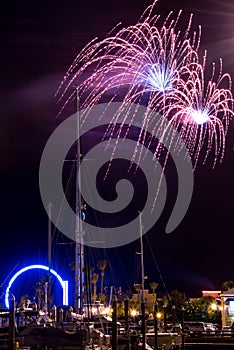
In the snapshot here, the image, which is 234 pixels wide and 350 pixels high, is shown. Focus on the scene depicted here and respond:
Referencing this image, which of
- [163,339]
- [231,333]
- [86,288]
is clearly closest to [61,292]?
[231,333]

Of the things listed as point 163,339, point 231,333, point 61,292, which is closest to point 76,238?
point 163,339

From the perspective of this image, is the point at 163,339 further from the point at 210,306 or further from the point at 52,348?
the point at 210,306

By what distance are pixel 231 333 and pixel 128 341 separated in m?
14.9

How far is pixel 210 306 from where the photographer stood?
70500mm

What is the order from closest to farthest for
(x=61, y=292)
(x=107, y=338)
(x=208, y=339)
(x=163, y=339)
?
(x=107, y=338), (x=163, y=339), (x=208, y=339), (x=61, y=292)

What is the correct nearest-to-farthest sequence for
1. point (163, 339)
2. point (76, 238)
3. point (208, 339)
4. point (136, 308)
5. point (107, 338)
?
point (107, 338), point (76, 238), point (163, 339), point (208, 339), point (136, 308)

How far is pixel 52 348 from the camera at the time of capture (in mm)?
24562

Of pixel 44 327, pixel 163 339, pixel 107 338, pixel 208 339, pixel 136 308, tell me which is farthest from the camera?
pixel 136 308

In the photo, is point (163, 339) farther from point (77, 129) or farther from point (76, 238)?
point (77, 129)

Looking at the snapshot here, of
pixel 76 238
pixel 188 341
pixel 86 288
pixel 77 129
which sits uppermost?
pixel 77 129

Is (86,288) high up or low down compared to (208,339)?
up

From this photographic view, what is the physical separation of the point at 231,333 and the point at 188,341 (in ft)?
11.5

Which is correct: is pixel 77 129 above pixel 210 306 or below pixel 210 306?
above

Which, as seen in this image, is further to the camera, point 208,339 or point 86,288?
point 208,339
